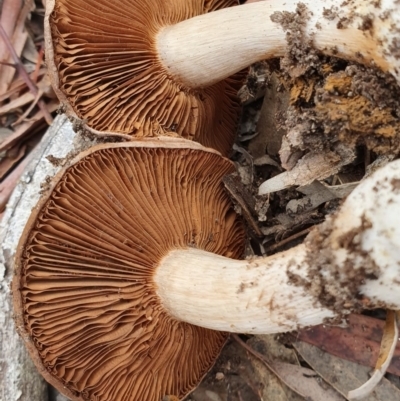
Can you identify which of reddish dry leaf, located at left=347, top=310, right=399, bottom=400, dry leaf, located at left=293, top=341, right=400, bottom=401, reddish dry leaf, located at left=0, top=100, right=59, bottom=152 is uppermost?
reddish dry leaf, located at left=0, top=100, right=59, bottom=152

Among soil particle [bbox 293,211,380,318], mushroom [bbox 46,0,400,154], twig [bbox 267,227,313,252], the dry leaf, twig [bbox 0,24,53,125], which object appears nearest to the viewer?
soil particle [bbox 293,211,380,318]

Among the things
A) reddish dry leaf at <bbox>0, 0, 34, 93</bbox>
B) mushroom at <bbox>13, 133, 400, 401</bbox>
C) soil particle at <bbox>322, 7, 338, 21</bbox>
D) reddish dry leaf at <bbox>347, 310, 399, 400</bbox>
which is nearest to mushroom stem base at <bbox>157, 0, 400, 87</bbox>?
soil particle at <bbox>322, 7, 338, 21</bbox>

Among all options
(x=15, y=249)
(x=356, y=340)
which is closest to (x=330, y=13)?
(x=356, y=340)

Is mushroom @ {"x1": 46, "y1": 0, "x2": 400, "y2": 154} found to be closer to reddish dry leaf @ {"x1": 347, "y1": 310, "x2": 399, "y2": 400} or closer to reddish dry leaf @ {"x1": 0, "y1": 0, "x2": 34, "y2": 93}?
reddish dry leaf @ {"x1": 347, "y1": 310, "x2": 399, "y2": 400}

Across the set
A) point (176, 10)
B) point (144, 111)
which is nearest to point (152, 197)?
point (144, 111)

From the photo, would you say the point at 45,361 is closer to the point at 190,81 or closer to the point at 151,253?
the point at 151,253

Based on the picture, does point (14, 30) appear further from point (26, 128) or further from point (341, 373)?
point (341, 373)
